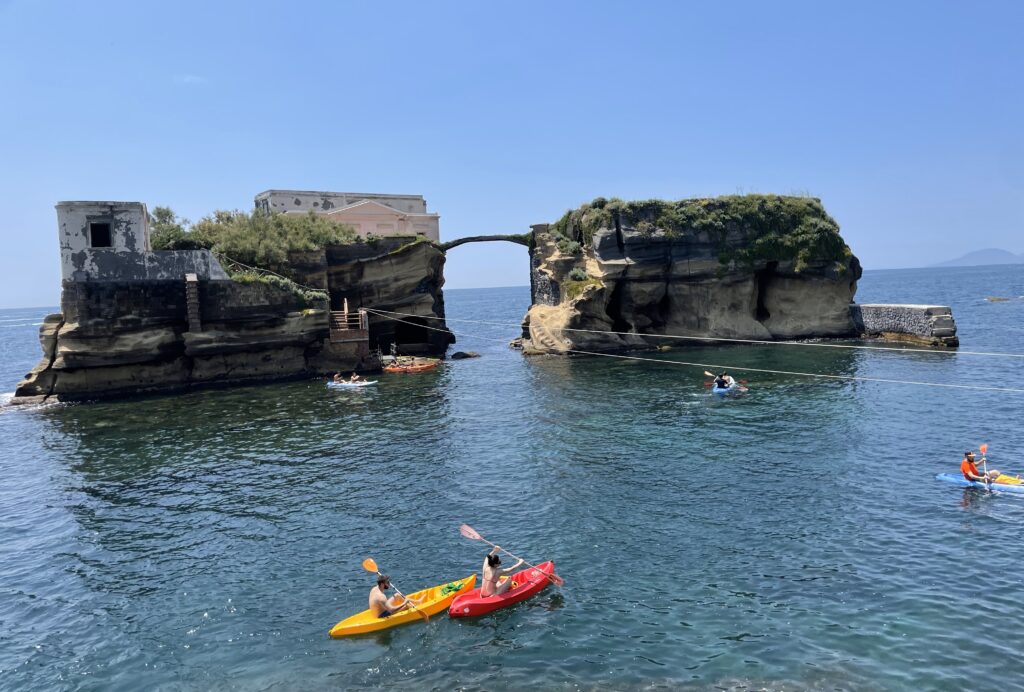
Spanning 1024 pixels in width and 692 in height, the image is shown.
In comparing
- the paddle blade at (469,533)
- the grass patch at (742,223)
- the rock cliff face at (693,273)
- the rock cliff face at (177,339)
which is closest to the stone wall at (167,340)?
the rock cliff face at (177,339)

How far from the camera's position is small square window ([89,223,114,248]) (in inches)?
1638

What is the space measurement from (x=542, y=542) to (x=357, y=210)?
1976 inches

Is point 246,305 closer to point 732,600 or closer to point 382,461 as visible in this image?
point 382,461

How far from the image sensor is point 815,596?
1503cm

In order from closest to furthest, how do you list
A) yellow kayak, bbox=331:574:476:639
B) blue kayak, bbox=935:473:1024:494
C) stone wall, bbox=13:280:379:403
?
yellow kayak, bbox=331:574:476:639
blue kayak, bbox=935:473:1024:494
stone wall, bbox=13:280:379:403

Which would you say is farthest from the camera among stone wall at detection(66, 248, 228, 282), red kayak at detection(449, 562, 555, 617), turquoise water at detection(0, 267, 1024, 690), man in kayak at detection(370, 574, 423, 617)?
stone wall at detection(66, 248, 228, 282)

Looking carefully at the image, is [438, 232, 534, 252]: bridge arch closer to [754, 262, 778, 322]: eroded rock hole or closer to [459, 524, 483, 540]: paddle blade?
A: [754, 262, 778, 322]: eroded rock hole

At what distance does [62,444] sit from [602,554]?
26.7 meters

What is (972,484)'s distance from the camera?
21.0m

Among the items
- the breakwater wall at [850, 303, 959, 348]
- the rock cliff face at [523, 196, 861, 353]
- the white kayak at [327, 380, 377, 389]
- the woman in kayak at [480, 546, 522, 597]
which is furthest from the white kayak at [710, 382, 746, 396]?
the woman in kayak at [480, 546, 522, 597]

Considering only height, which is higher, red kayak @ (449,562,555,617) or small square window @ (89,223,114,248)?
small square window @ (89,223,114,248)

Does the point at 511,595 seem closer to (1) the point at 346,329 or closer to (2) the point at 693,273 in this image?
(1) the point at 346,329

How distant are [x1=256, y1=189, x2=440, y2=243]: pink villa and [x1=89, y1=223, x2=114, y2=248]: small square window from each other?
20.0m

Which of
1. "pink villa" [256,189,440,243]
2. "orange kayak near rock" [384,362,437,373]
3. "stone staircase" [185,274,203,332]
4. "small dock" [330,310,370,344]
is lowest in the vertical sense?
"orange kayak near rock" [384,362,437,373]
